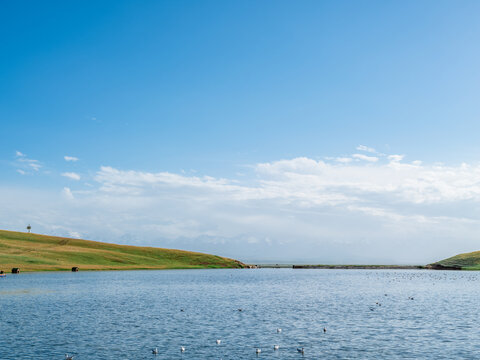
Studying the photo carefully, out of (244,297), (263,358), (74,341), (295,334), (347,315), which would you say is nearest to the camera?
(263,358)

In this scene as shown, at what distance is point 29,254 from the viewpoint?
175 meters

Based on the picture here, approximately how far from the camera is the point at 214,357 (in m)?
35.2

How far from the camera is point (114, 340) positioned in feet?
138

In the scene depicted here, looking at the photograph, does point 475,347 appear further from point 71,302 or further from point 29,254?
point 29,254

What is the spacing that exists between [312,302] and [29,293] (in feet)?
173

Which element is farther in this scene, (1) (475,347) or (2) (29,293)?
(2) (29,293)

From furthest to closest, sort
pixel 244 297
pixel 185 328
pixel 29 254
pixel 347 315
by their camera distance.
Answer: pixel 29 254 → pixel 244 297 → pixel 347 315 → pixel 185 328

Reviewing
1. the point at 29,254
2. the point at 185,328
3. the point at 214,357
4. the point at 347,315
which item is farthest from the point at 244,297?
the point at 29,254

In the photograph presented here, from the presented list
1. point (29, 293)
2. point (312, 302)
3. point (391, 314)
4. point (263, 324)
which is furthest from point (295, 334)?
point (29, 293)

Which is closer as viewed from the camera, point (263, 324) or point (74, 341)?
point (74, 341)

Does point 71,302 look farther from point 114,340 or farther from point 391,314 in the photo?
point 391,314

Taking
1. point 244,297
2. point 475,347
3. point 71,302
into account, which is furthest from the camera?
point 244,297

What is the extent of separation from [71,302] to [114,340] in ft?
111

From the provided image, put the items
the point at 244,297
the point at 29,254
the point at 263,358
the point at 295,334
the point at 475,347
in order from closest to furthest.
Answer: the point at 263,358 < the point at 475,347 < the point at 295,334 < the point at 244,297 < the point at 29,254
